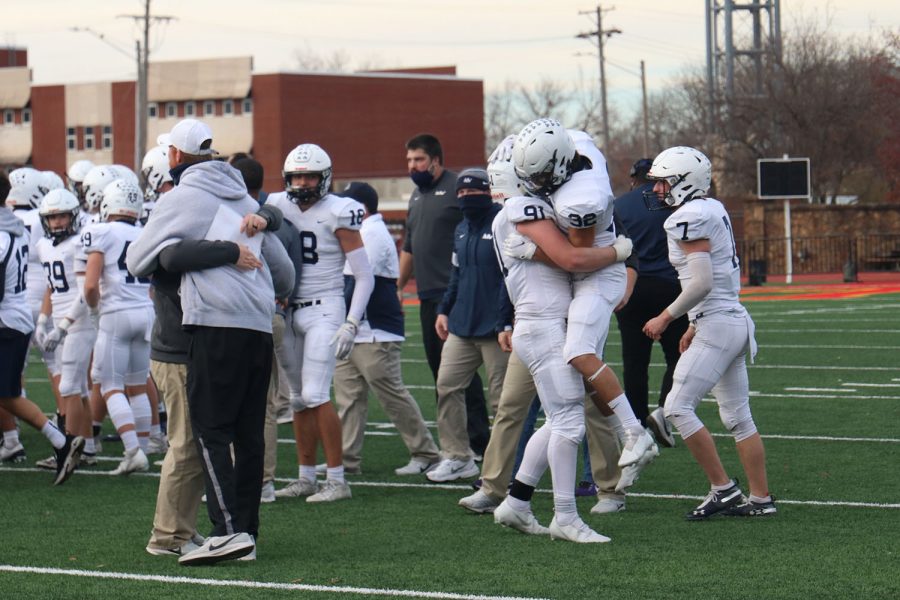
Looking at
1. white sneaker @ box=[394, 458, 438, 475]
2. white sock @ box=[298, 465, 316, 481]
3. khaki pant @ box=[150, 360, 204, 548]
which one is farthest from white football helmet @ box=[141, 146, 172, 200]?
khaki pant @ box=[150, 360, 204, 548]

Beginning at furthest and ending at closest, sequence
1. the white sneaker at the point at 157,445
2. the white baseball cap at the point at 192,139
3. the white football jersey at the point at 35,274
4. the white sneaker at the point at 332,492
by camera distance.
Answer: the white football jersey at the point at 35,274, the white sneaker at the point at 157,445, the white sneaker at the point at 332,492, the white baseball cap at the point at 192,139

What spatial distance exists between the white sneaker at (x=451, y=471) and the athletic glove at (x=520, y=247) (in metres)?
2.50

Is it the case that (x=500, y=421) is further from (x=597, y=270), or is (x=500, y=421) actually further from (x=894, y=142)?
(x=894, y=142)

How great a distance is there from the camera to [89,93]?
65562 mm

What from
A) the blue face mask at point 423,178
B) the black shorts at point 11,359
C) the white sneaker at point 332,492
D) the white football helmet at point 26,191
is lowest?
the white sneaker at point 332,492

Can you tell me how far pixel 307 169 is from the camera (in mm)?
8336

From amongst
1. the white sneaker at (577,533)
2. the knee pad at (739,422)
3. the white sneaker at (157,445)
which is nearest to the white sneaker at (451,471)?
the knee pad at (739,422)

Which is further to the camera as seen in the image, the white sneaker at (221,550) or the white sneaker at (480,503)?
the white sneaker at (480,503)

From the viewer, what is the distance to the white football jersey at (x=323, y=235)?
8.41 metres

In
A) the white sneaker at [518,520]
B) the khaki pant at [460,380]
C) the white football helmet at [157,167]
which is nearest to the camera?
the white sneaker at [518,520]

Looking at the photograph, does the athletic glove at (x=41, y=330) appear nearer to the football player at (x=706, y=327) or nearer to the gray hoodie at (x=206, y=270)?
the gray hoodie at (x=206, y=270)

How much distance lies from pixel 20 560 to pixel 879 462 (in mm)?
5357

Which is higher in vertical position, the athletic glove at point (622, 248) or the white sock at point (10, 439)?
the athletic glove at point (622, 248)

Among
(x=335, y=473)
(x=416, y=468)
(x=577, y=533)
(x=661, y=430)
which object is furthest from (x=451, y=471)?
(x=577, y=533)
